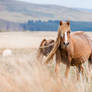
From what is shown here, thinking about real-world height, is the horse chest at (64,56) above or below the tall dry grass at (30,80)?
below

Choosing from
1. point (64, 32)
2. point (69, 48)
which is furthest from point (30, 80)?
point (69, 48)

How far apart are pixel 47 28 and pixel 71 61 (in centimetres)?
18571

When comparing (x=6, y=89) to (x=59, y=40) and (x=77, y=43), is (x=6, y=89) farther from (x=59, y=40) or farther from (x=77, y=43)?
(x=77, y=43)

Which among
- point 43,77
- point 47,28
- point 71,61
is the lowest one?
point 47,28

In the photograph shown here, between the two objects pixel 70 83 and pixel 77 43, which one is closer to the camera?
pixel 70 83

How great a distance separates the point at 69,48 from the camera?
9.80 m

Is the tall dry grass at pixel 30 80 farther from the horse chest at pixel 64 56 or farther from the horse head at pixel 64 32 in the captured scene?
the horse chest at pixel 64 56

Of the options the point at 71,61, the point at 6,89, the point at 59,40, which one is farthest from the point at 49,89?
the point at 71,61

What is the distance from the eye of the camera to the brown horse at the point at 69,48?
933 cm

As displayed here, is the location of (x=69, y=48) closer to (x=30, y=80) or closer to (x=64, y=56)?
(x=64, y=56)

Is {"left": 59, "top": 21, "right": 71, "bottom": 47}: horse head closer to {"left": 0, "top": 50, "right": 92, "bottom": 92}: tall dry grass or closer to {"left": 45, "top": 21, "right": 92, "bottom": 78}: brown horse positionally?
{"left": 45, "top": 21, "right": 92, "bottom": 78}: brown horse

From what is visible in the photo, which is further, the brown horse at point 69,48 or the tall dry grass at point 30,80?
the brown horse at point 69,48

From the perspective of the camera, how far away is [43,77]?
5805 millimetres

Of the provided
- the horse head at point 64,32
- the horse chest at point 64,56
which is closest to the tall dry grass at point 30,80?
the horse head at point 64,32
